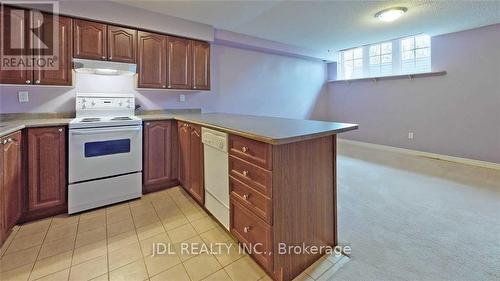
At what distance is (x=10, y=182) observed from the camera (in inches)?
75.5

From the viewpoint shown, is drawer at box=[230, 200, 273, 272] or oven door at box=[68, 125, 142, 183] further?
oven door at box=[68, 125, 142, 183]

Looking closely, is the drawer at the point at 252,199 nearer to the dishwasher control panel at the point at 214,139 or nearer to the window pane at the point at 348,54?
the dishwasher control panel at the point at 214,139

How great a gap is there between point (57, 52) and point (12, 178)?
1334mm

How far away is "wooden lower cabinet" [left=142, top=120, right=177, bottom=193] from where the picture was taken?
286 centimetres

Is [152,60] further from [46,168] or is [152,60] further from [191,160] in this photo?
[46,168]

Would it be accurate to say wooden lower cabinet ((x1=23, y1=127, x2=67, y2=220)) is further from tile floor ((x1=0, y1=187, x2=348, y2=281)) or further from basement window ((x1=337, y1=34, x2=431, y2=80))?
basement window ((x1=337, y1=34, x2=431, y2=80))

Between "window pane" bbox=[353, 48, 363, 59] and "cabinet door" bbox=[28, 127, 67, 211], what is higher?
"window pane" bbox=[353, 48, 363, 59]

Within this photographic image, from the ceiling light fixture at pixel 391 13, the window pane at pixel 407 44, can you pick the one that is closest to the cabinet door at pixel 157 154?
the ceiling light fixture at pixel 391 13

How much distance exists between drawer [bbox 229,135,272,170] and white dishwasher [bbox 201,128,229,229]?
121 millimetres

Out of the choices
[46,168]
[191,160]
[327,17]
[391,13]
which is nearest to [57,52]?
[46,168]

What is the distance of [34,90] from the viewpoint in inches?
104

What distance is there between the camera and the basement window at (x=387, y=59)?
4672mm

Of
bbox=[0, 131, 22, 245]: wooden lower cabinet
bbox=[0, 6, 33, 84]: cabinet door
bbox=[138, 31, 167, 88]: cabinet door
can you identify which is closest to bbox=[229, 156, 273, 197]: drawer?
bbox=[0, 131, 22, 245]: wooden lower cabinet

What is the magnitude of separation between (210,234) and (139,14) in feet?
8.84
